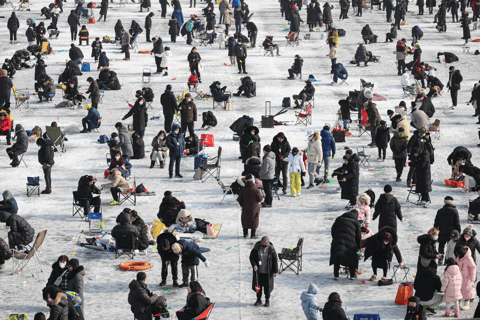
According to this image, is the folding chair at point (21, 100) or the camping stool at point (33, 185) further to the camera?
the folding chair at point (21, 100)

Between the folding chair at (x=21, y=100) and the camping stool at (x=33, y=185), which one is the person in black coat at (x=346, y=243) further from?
the folding chair at (x=21, y=100)

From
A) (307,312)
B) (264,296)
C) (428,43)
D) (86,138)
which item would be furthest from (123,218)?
(428,43)

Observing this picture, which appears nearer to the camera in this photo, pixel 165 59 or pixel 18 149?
pixel 18 149

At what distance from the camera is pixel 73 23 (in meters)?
41.8

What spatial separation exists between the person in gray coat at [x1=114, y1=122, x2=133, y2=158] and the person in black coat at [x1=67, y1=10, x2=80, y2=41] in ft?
68.8

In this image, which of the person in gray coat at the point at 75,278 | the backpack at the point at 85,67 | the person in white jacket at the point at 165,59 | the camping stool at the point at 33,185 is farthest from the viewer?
the backpack at the point at 85,67

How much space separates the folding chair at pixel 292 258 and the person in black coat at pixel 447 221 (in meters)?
3.24

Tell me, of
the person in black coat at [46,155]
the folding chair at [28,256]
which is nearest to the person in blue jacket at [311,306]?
the folding chair at [28,256]

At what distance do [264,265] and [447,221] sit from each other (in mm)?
4755

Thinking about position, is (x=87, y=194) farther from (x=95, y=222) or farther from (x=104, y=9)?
(x=104, y=9)

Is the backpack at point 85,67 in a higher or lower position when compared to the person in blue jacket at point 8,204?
higher

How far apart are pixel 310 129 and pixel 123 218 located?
41.1ft

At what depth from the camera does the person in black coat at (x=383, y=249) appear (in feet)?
47.4

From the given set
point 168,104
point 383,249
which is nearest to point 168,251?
point 383,249
